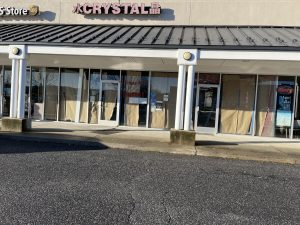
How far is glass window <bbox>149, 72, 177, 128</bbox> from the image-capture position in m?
17.4

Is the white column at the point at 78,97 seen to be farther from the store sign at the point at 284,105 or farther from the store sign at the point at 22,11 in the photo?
A: the store sign at the point at 284,105

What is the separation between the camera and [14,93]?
14.0 metres

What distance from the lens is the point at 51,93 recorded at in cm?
1883

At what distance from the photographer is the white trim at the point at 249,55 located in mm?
11781

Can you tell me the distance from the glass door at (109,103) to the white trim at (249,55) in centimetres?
662

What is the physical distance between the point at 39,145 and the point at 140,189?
553cm

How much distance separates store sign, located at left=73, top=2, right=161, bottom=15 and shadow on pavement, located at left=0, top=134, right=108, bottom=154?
858 centimetres

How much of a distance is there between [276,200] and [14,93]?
10.5 meters

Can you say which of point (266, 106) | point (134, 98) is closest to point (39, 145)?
point (134, 98)

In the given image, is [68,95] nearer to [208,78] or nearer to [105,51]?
[105,51]

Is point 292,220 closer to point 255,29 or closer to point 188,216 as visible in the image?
point 188,216

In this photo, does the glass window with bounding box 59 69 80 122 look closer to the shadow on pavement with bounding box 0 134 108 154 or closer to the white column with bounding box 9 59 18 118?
the white column with bounding box 9 59 18 118

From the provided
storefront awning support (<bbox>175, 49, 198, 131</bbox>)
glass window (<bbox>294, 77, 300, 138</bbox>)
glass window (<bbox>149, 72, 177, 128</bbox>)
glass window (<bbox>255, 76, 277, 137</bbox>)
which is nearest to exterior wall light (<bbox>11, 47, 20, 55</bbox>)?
storefront awning support (<bbox>175, 49, 198, 131</bbox>)

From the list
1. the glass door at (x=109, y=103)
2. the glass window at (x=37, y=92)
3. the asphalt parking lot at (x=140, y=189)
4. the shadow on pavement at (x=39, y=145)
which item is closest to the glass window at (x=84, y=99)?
the glass door at (x=109, y=103)
